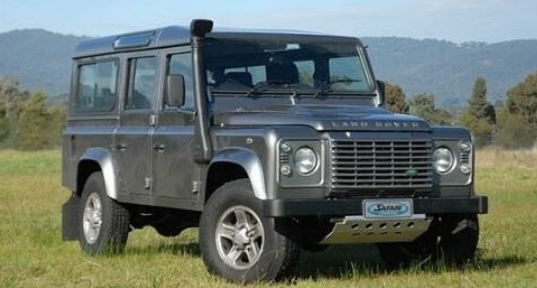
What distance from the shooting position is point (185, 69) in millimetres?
10750

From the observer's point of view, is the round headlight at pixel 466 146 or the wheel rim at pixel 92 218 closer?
the round headlight at pixel 466 146

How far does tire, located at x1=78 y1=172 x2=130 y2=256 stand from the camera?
1220 centimetres

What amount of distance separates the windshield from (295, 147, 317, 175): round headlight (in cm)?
148

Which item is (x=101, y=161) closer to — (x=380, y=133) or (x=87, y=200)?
(x=87, y=200)

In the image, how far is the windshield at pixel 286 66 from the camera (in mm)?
10656

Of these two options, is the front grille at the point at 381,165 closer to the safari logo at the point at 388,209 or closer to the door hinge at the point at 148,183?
the safari logo at the point at 388,209

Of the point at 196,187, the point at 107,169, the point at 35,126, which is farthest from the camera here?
the point at 35,126

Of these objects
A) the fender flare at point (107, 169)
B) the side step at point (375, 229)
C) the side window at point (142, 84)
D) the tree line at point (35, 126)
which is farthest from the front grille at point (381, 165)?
the tree line at point (35, 126)

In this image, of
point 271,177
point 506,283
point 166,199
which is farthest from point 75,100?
point 506,283

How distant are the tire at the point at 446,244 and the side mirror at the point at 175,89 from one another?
2477 mm

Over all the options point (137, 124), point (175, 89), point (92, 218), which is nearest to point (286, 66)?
point (175, 89)

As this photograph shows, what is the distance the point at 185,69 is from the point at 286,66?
36.9 inches

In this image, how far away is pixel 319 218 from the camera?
9.36 meters

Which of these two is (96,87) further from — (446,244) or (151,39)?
(446,244)
